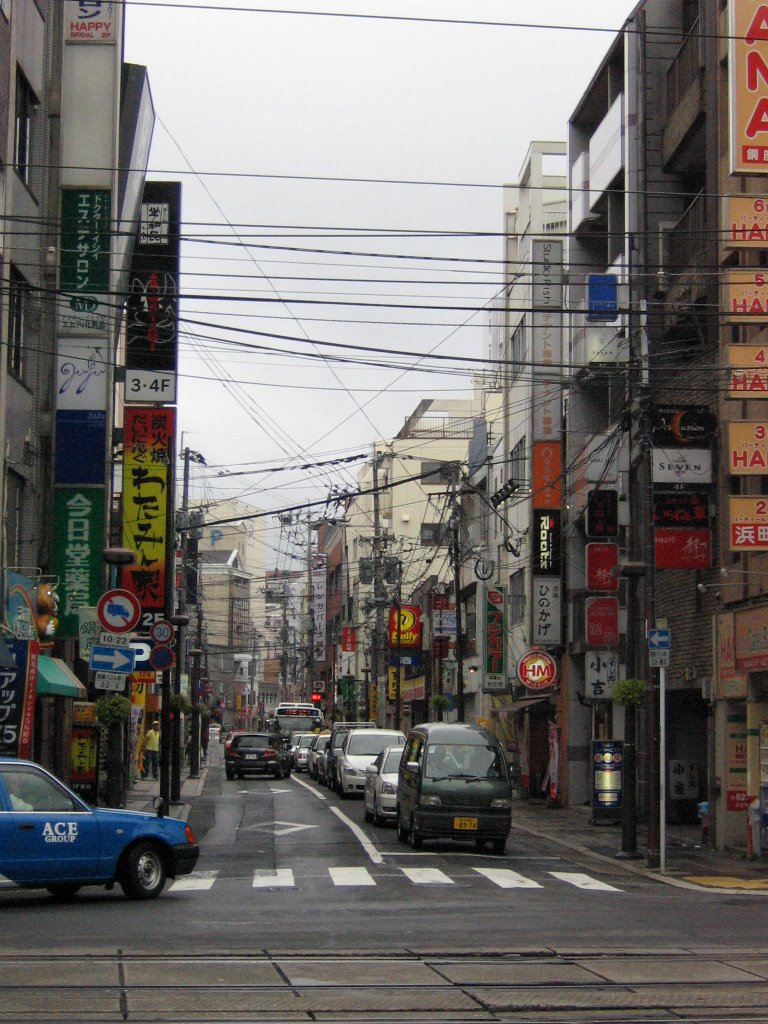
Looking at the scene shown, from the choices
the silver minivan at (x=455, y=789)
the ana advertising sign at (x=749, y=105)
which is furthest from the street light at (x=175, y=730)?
the ana advertising sign at (x=749, y=105)

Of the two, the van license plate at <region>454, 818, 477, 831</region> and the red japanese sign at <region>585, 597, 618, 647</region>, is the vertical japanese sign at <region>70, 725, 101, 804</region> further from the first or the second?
the red japanese sign at <region>585, 597, 618, 647</region>

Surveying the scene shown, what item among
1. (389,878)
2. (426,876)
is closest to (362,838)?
(426,876)

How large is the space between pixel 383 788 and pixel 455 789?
5530 mm

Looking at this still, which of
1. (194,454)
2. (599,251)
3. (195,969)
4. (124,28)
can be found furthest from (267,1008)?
(194,454)

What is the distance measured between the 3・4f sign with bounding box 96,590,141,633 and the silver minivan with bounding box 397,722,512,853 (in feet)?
18.0

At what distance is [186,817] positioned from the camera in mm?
33344

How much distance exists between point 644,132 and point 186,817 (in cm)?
1866

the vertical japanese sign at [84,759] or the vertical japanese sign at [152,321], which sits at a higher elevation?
the vertical japanese sign at [152,321]

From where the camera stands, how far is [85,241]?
29016 millimetres

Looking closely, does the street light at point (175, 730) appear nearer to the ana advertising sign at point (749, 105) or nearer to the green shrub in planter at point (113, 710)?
the green shrub in planter at point (113, 710)

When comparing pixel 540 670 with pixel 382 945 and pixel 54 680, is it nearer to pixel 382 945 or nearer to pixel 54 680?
pixel 54 680

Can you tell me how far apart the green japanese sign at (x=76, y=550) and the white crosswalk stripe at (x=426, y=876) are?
11.5m

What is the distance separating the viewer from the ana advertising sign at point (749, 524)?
24.4 metres

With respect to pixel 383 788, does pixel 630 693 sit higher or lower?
higher
